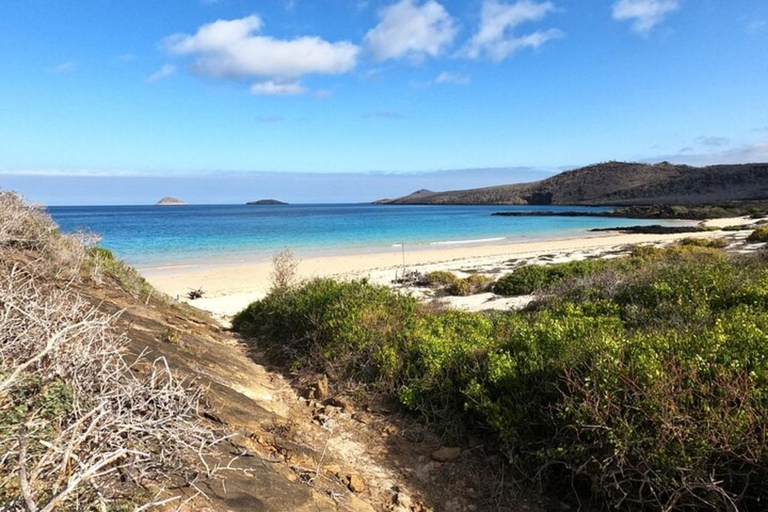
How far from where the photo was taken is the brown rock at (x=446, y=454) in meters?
4.58

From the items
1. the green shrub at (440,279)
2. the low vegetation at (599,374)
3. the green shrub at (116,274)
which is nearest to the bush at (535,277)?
the green shrub at (440,279)

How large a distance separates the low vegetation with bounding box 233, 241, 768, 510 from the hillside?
88561 mm

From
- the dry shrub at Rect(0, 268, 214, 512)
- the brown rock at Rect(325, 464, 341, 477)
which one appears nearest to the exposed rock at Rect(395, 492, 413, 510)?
the brown rock at Rect(325, 464, 341, 477)

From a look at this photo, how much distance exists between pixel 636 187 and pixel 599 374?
124363 millimetres

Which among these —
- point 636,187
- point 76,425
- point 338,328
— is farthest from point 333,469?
point 636,187

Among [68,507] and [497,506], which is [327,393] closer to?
[497,506]

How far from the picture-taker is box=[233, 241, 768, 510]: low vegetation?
321 cm

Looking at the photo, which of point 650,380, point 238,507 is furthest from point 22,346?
point 650,380

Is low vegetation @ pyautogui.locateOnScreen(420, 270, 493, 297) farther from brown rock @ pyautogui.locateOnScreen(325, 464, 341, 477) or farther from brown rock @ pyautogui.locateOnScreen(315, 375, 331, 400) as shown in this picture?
brown rock @ pyautogui.locateOnScreen(325, 464, 341, 477)

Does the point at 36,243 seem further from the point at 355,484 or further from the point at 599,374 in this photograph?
the point at 599,374

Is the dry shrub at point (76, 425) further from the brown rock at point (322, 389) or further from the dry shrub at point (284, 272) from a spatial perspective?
the dry shrub at point (284, 272)

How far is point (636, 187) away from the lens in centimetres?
11256

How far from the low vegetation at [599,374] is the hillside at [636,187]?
8856cm

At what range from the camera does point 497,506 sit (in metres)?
3.92
